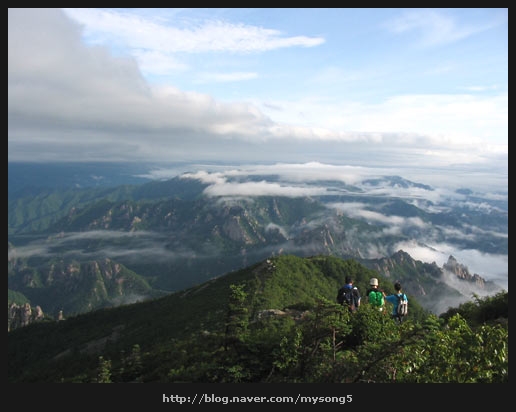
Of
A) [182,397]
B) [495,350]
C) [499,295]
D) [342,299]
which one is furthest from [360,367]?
A: [499,295]

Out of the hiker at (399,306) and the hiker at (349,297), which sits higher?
the hiker at (349,297)

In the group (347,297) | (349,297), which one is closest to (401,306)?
(349,297)

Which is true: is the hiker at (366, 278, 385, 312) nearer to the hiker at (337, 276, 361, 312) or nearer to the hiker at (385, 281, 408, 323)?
the hiker at (337, 276, 361, 312)

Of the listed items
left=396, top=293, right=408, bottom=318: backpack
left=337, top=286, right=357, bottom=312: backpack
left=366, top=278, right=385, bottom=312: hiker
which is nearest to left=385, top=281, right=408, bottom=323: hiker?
left=396, top=293, right=408, bottom=318: backpack

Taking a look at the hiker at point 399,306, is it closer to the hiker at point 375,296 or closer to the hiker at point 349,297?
the hiker at point 375,296

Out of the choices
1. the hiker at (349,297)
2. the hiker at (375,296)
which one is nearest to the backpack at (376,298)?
the hiker at (375,296)

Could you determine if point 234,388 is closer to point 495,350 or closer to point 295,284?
point 495,350

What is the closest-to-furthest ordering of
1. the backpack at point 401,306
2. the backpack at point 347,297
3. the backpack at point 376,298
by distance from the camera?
the backpack at point 376,298, the backpack at point 347,297, the backpack at point 401,306

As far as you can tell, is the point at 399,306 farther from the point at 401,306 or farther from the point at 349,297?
the point at 349,297
